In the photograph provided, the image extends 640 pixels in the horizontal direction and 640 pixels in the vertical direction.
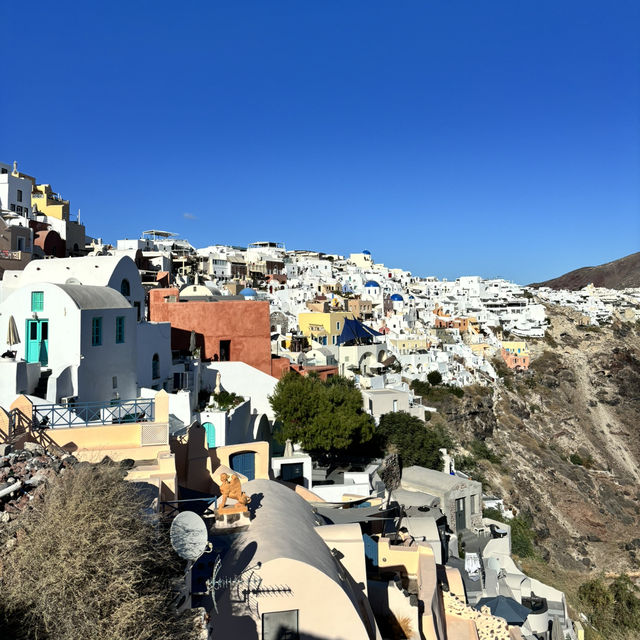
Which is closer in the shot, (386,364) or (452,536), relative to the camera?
(452,536)

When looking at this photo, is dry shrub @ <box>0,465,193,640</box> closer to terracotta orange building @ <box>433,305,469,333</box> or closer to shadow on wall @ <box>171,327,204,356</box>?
shadow on wall @ <box>171,327,204,356</box>

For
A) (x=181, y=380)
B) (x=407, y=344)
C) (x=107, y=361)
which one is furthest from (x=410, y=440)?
(x=407, y=344)

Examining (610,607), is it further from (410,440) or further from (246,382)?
(246,382)

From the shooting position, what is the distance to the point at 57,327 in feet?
57.0

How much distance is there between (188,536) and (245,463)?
26.1 ft

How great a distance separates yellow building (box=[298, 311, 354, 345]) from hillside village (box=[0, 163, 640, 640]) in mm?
4328

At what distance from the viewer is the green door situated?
17.4 meters

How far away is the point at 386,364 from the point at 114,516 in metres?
48.9

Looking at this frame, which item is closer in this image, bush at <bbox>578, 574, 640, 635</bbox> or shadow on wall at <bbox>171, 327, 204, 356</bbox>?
bush at <bbox>578, 574, 640, 635</bbox>

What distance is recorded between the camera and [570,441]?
209 feet

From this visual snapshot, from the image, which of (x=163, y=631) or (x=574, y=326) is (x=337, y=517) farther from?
(x=574, y=326)

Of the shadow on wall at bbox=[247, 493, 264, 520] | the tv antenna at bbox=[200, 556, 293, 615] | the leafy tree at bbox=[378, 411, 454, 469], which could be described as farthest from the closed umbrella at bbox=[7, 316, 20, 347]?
the leafy tree at bbox=[378, 411, 454, 469]

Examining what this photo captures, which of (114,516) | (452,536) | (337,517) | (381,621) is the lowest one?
(452,536)

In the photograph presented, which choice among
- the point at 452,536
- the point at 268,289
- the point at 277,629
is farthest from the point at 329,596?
the point at 268,289
